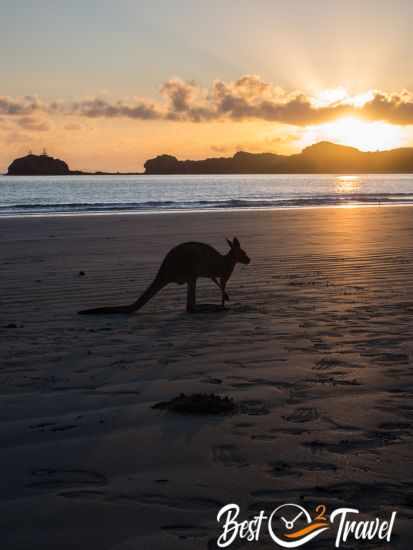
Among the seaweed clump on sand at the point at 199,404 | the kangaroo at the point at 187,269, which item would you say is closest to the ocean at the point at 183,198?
the kangaroo at the point at 187,269

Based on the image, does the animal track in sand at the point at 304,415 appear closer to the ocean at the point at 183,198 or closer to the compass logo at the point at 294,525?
the compass logo at the point at 294,525

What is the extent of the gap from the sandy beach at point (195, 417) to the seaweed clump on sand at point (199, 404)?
7 centimetres

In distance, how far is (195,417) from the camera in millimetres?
4184

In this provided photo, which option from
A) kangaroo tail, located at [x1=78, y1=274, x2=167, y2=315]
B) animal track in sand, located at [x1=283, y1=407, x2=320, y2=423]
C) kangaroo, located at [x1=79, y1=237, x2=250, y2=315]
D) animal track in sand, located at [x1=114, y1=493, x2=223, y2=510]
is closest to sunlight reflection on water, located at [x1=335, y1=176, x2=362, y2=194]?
kangaroo, located at [x1=79, y1=237, x2=250, y2=315]

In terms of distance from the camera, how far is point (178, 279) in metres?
7.77

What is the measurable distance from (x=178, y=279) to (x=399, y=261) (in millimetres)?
5170

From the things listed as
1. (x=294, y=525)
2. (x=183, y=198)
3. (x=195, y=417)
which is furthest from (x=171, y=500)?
(x=183, y=198)

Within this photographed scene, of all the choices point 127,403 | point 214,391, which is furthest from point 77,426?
point 214,391

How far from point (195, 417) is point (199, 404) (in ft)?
0.38

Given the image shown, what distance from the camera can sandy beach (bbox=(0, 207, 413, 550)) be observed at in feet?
9.95

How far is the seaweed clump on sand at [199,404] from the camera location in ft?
14.0

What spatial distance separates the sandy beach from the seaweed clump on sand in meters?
0.07

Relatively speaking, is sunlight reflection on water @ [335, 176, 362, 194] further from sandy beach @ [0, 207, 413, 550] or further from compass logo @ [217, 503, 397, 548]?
compass logo @ [217, 503, 397, 548]

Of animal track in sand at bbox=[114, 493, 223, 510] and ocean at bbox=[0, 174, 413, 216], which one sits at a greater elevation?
ocean at bbox=[0, 174, 413, 216]
